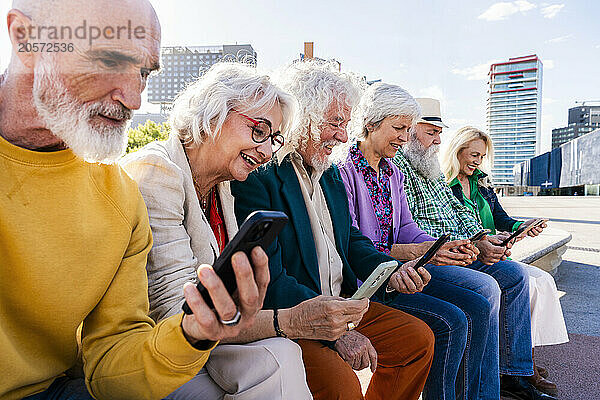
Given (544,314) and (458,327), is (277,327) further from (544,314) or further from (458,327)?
(544,314)

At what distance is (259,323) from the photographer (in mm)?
1671

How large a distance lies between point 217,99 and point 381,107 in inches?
66.1

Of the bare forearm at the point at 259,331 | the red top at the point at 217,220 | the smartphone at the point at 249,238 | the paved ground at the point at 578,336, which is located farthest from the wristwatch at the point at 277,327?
the paved ground at the point at 578,336

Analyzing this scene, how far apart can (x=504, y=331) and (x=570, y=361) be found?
1.02m

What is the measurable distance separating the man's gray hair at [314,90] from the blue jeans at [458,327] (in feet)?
3.48

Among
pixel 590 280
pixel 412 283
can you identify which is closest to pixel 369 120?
pixel 412 283

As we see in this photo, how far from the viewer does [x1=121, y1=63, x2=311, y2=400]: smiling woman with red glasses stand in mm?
1435

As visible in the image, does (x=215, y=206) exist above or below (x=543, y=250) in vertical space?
above

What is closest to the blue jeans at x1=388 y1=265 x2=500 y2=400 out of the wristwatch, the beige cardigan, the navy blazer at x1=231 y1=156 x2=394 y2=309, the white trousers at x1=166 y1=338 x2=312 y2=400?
the navy blazer at x1=231 y1=156 x2=394 y2=309

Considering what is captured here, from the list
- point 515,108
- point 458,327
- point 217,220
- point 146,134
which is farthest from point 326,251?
point 515,108

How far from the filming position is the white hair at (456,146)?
13.8ft

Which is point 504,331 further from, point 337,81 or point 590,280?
point 590,280

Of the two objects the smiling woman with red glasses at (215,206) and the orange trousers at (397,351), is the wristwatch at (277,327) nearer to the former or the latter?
the smiling woman with red glasses at (215,206)

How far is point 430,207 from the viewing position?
11.9ft
